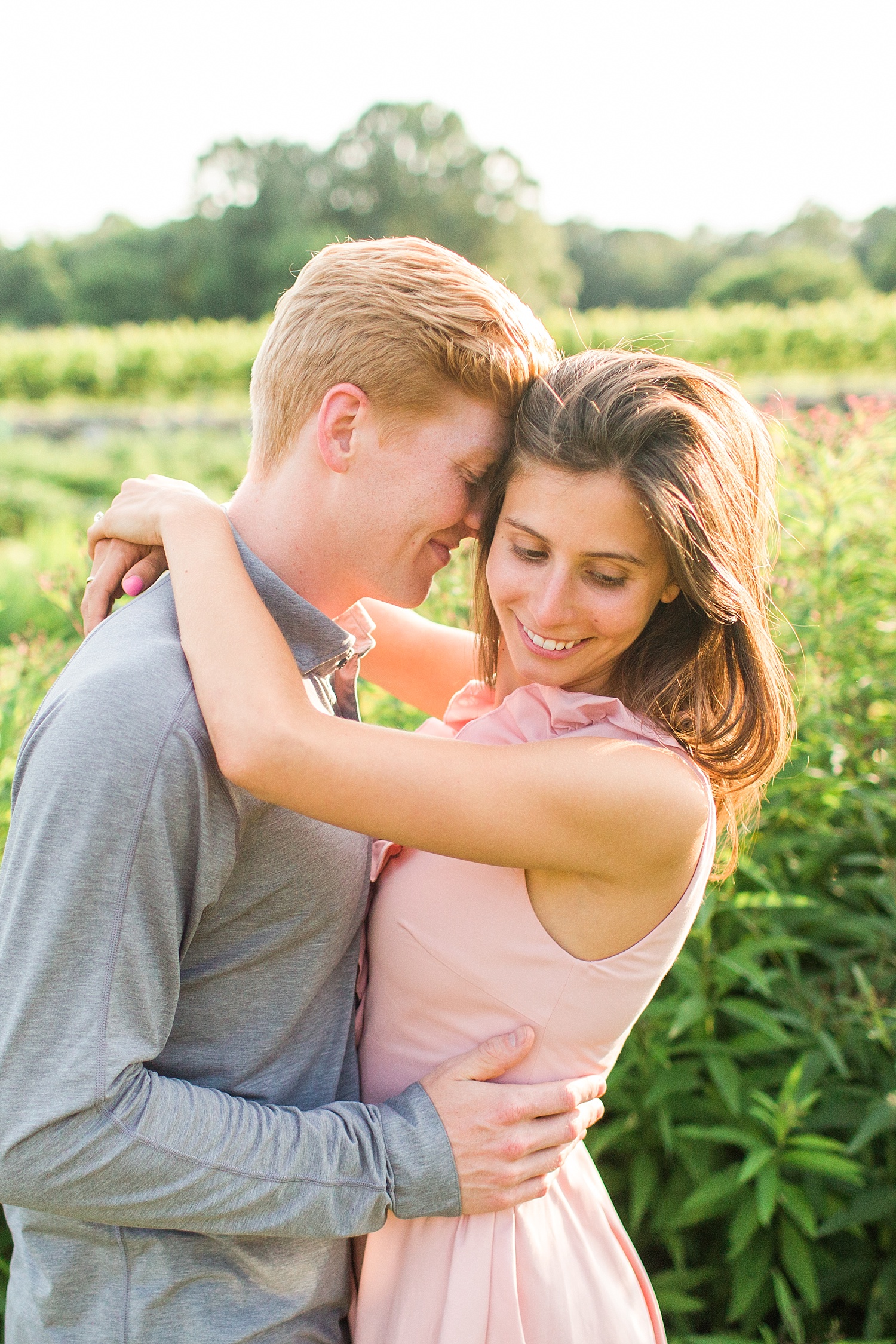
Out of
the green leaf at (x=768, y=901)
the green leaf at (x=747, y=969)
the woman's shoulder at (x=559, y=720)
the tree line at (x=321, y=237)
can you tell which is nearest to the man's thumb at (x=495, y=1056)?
the woman's shoulder at (x=559, y=720)

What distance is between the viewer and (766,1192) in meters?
2.12

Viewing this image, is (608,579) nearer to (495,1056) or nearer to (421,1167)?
(495,1056)

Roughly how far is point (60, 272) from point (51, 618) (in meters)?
60.4

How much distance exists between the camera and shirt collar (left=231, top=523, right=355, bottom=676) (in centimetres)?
156

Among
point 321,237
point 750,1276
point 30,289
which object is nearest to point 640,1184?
point 750,1276

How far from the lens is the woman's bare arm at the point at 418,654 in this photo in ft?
7.69

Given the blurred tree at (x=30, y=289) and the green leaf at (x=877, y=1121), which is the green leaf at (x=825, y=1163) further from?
the blurred tree at (x=30, y=289)

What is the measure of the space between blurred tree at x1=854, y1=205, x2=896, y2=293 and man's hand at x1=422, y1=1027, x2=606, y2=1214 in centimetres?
6369

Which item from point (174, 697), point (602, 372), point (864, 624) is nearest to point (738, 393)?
point (602, 372)

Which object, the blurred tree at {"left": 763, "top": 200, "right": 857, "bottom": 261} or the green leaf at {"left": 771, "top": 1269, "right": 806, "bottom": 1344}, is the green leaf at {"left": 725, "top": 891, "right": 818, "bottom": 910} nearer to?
the green leaf at {"left": 771, "top": 1269, "right": 806, "bottom": 1344}

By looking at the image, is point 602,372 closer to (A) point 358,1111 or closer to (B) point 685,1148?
(A) point 358,1111

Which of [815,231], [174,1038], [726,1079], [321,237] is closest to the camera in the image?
[174,1038]

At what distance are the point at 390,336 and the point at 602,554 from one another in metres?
0.50

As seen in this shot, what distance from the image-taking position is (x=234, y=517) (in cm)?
171
